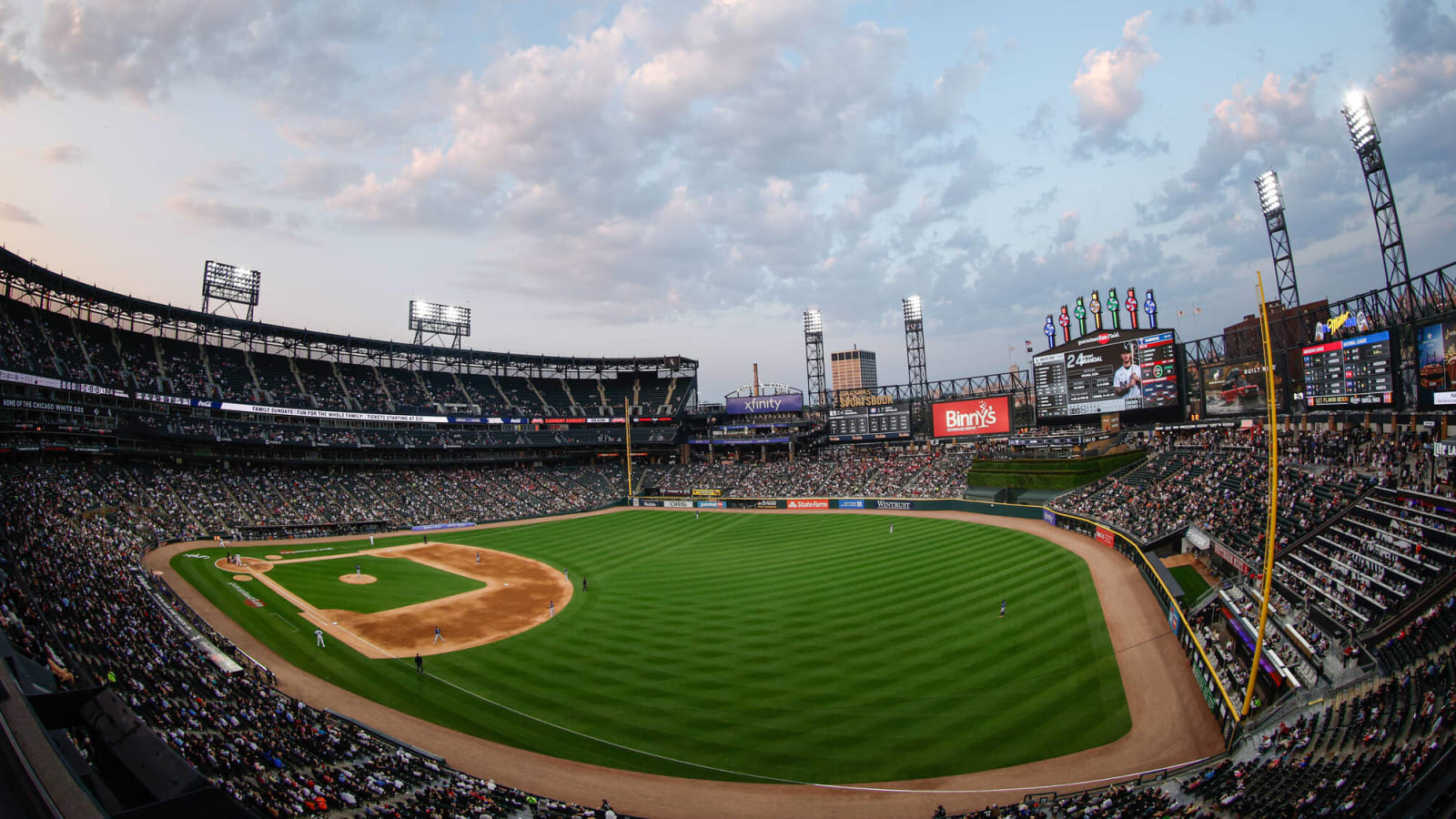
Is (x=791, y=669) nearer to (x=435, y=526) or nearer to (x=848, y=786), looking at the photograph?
(x=848, y=786)

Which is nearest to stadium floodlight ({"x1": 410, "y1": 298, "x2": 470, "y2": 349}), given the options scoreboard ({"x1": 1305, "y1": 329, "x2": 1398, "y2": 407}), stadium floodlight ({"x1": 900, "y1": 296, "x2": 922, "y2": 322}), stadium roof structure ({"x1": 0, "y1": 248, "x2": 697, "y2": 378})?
stadium roof structure ({"x1": 0, "y1": 248, "x2": 697, "y2": 378})

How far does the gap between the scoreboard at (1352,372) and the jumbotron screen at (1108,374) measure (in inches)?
562

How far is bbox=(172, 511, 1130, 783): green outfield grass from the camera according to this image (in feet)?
64.1

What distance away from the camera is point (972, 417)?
70000mm

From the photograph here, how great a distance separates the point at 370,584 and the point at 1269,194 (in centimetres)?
7241

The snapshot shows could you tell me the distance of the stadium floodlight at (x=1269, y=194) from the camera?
54312 mm

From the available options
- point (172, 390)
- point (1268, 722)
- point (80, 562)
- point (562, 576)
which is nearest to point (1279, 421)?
point (1268, 722)

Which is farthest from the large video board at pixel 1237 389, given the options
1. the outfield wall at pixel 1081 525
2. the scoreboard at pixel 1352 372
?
the outfield wall at pixel 1081 525

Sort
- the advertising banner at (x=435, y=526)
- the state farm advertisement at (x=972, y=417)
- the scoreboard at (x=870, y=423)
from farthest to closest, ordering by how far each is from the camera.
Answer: the scoreboard at (x=870, y=423) → the state farm advertisement at (x=972, y=417) → the advertising banner at (x=435, y=526)

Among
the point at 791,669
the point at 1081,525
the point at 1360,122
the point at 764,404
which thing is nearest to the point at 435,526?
the point at 764,404

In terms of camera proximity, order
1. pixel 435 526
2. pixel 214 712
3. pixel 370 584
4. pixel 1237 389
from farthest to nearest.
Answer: pixel 435 526 < pixel 1237 389 < pixel 370 584 < pixel 214 712

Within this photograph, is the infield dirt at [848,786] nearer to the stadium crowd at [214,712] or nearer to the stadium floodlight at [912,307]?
the stadium crowd at [214,712]

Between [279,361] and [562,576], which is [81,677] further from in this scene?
[279,361]

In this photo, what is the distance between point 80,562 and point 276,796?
20960 millimetres
